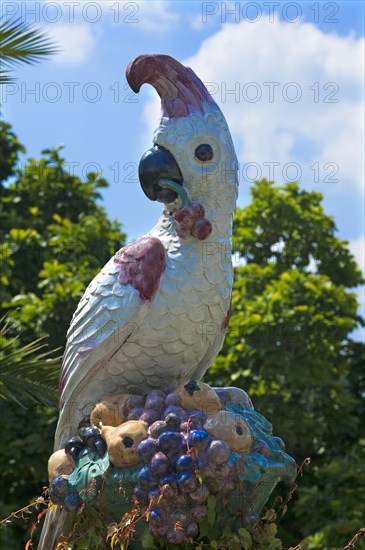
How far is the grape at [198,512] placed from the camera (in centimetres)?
377

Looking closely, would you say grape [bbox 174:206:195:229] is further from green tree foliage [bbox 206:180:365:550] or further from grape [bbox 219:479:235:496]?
green tree foliage [bbox 206:180:365:550]

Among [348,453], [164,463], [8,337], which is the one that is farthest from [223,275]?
[348,453]

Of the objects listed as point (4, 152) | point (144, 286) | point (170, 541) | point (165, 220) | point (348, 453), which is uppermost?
point (4, 152)

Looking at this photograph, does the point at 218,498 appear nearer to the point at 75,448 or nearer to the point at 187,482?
the point at 187,482

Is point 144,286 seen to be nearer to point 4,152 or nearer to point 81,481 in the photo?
point 81,481

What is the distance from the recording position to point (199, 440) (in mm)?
3799

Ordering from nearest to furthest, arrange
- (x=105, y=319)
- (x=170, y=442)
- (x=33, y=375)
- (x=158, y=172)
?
1. (x=170, y=442)
2. (x=105, y=319)
3. (x=158, y=172)
4. (x=33, y=375)

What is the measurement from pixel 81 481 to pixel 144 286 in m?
0.96

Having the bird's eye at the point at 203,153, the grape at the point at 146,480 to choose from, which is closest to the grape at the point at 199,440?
the grape at the point at 146,480

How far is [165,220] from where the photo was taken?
4.60 m

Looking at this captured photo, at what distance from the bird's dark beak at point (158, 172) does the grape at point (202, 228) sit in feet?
0.65

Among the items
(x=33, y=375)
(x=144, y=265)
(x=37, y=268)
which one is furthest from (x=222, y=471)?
(x=37, y=268)

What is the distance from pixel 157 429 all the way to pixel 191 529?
1.45ft

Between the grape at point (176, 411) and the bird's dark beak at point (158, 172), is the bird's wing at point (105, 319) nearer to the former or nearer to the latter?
the bird's dark beak at point (158, 172)
